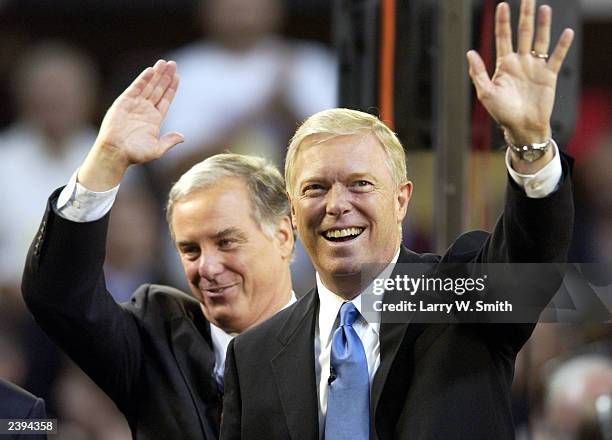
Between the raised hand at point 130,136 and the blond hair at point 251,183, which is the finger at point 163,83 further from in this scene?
the blond hair at point 251,183

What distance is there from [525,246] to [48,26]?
1.23 metres

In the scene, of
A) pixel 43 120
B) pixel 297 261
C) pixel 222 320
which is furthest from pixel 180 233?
pixel 43 120

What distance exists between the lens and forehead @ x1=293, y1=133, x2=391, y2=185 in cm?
134

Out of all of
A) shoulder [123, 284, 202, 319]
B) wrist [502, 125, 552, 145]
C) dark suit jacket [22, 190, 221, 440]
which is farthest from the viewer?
shoulder [123, 284, 202, 319]

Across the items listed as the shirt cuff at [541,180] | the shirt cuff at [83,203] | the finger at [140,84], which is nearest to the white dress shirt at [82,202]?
the shirt cuff at [83,203]

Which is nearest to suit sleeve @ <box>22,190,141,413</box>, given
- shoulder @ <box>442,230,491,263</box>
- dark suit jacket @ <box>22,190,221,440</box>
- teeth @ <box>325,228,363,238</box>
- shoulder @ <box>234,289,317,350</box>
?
dark suit jacket @ <box>22,190,221,440</box>

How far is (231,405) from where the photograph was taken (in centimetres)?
139

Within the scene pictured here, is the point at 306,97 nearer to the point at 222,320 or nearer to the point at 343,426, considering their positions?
the point at 222,320

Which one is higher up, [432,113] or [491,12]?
[491,12]

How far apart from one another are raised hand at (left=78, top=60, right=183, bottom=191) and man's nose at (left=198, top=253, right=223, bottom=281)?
0.24m

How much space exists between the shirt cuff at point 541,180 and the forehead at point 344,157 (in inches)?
8.1

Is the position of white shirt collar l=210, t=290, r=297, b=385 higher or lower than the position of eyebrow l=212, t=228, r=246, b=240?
lower

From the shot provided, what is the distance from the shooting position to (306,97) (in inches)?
82.1

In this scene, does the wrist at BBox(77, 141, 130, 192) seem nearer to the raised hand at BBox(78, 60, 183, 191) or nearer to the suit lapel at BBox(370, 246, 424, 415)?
the raised hand at BBox(78, 60, 183, 191)
